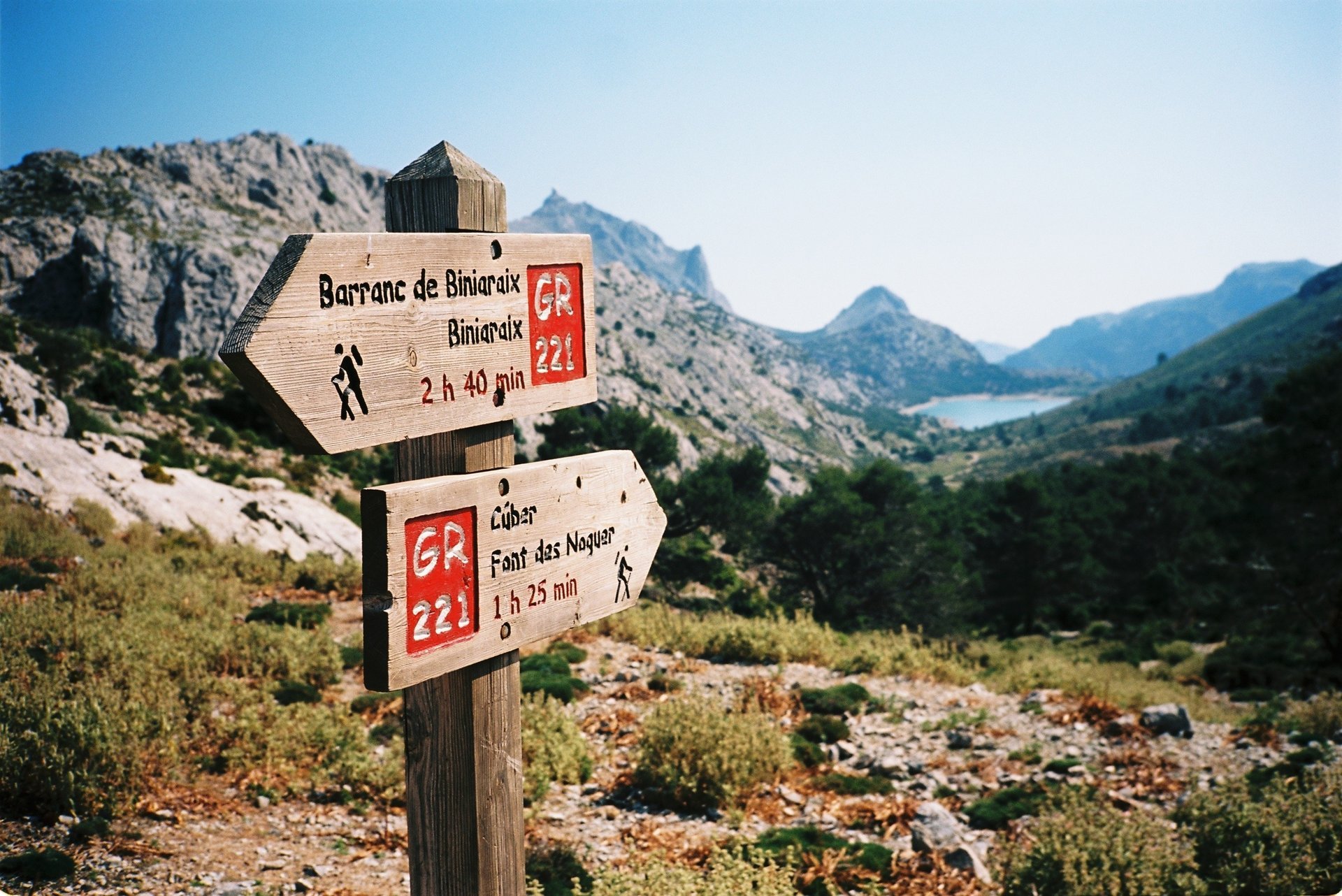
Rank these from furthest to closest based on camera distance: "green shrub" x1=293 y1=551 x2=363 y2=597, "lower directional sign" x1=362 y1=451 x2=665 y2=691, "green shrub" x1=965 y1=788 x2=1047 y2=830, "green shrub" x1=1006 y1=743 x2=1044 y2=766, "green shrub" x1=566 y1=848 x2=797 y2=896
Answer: "green shrub" x1=293 y1=551 x2=363 y2=597 → "green shrub" x1=1006 y1=743 x2=1044 y2=766 → "green shrub" x1=965 y1=788 x2=1047 y2=830 → "green shrub" x1=566 y1=848 x2=797 y2=896 → "lower directional sign" x1=362 y1=451 x2=665 y2=691

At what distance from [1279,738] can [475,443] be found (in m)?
11.3

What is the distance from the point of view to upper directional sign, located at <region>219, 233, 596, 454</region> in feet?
6.04

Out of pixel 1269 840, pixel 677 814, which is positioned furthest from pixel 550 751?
pixel 1269 840

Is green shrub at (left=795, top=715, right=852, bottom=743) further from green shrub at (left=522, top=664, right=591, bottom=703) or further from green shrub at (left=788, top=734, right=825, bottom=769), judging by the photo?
green shrub at (left=522, top=664, right=591, bottom=703)

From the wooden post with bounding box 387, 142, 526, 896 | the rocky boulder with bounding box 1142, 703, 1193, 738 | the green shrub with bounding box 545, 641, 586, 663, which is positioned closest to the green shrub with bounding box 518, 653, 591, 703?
the green shrub with bounding box 545, 641, 586, 663

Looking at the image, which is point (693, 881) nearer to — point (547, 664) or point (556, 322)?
point (556, 322)

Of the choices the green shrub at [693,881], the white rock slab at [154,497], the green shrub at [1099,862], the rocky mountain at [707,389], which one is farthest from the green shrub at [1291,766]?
the rocky mountain at [707,389]

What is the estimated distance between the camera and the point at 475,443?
242 centimetres

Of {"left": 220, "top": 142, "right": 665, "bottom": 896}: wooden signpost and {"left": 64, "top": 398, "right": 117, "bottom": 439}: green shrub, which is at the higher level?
{"left": 64, "top": 398, "right": 117, "bottom": 439}: green shrub

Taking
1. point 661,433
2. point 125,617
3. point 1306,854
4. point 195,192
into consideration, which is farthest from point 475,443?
point 195,192

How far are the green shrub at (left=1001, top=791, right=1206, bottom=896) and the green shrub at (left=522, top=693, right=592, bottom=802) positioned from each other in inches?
139

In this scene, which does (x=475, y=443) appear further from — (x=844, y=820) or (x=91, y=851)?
(x=844, y=820)

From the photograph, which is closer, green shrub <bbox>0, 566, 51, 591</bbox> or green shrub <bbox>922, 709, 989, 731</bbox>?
green shrub <bbox>922, 709, 989, 731</bbox>

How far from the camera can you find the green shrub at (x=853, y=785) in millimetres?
6941
